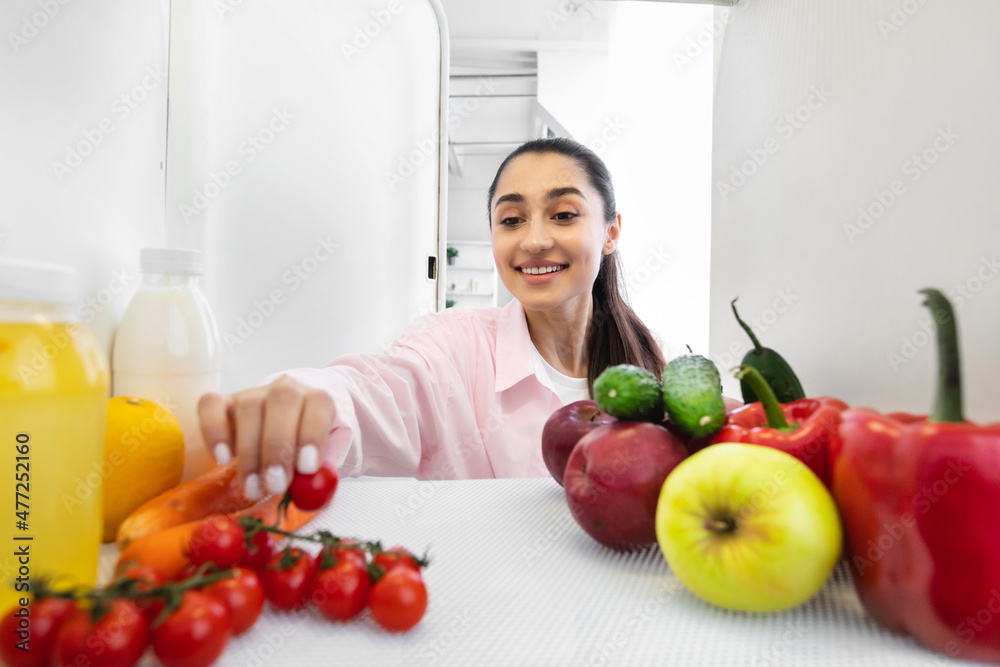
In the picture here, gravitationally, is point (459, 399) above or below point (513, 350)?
below

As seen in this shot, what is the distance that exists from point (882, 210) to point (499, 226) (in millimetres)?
832

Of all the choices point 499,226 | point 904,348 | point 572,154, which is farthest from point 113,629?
point 572,154

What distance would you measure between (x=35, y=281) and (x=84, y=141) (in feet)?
1.41

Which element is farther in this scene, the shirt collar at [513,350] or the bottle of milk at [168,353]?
the shirt collar at [513,350]

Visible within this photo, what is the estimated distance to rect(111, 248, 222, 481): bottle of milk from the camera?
2.06 feet

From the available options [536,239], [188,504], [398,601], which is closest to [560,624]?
[398,601]

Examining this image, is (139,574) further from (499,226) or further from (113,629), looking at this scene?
(499,226)

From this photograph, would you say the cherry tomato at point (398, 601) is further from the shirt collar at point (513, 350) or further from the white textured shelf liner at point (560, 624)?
the shirt collar at point (513, 350)

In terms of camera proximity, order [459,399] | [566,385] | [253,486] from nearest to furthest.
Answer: [253,486] < [459,399] < [566,385]

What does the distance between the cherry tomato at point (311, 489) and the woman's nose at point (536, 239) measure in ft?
2.74

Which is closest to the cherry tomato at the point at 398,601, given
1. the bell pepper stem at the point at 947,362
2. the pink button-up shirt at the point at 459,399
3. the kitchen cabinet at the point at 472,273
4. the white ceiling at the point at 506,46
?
the bell pepper stem at the point at 947,362

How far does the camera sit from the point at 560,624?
1.32 ft

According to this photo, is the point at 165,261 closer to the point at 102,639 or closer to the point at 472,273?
the point at 102,639

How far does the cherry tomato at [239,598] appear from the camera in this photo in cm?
37
